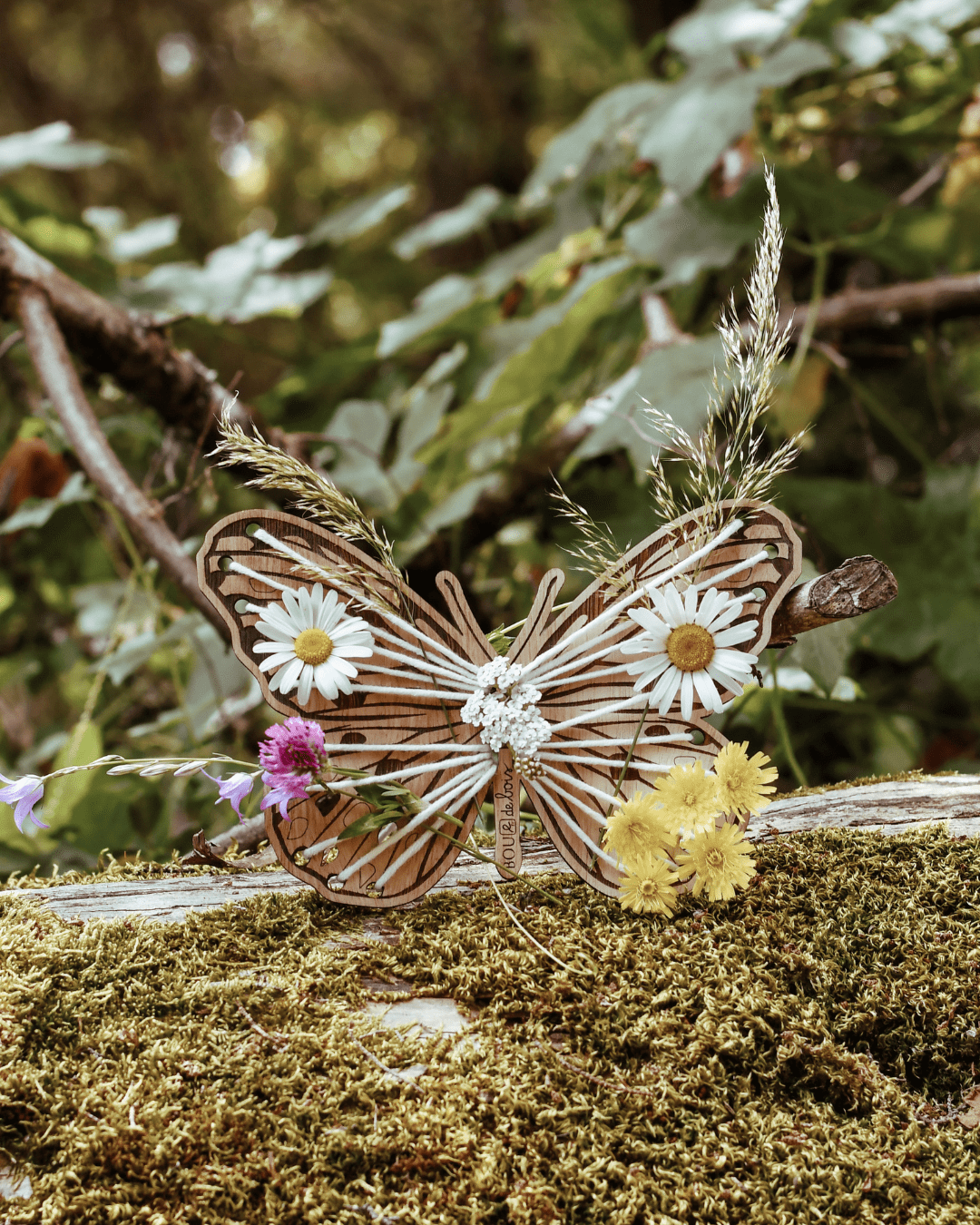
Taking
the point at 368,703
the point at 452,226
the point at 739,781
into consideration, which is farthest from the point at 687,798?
the point at 452,226

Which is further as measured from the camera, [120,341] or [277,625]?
[120,341]

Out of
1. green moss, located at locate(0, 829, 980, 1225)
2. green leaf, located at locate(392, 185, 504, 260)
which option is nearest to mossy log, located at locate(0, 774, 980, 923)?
green moss, located at locate(0, 829, 980, 1225)

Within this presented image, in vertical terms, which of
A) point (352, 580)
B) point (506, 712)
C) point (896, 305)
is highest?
point (896, 305)

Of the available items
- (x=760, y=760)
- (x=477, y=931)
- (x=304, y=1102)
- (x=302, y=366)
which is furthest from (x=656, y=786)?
(x=302, y=366)

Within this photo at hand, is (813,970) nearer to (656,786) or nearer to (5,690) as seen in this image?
(656,786)

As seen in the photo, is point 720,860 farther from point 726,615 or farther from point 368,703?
point 368,703

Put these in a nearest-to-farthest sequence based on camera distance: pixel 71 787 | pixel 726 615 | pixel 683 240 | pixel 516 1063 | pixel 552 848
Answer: pixel 516 1063
pixel 726 615
pixel 552 848
pixel 71 787
pixel 683 240

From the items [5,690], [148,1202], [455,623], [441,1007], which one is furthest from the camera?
[5,690]
